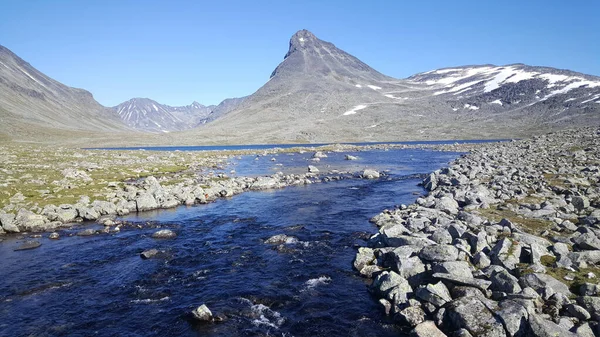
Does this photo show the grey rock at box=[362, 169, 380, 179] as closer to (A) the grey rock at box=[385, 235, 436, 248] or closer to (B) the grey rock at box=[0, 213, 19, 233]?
(A) the grey rock at box=[385, 235, 436, 248]

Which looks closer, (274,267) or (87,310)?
(87,310)

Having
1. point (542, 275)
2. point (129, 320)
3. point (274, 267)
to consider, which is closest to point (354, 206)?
point (274, 267)

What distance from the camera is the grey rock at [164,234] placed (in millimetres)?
25344

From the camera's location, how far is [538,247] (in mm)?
16172

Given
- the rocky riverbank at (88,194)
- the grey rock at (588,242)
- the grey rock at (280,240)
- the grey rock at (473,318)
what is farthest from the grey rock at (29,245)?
the grey rock at (588,242)

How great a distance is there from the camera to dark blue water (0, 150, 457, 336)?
13828mm

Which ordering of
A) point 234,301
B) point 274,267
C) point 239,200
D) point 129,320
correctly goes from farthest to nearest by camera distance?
point 239,200 → point 274,267 → point 234,301 → point 129,320

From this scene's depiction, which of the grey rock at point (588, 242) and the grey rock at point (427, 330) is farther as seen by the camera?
the grey rock at point (588, 242)

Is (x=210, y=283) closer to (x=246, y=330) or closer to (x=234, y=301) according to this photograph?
(x=234, y=301)

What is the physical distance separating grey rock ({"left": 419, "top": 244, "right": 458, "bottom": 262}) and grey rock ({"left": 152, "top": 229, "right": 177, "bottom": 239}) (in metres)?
18.4

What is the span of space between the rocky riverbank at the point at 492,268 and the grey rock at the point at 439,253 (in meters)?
0.05

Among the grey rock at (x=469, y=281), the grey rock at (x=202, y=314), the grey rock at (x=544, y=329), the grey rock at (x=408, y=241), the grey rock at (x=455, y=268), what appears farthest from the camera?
the grey rock at (x=408, y=241)

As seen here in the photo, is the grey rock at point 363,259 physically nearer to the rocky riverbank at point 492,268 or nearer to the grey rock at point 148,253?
the rocky riverbank at point 492,268

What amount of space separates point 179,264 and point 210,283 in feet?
11.8
